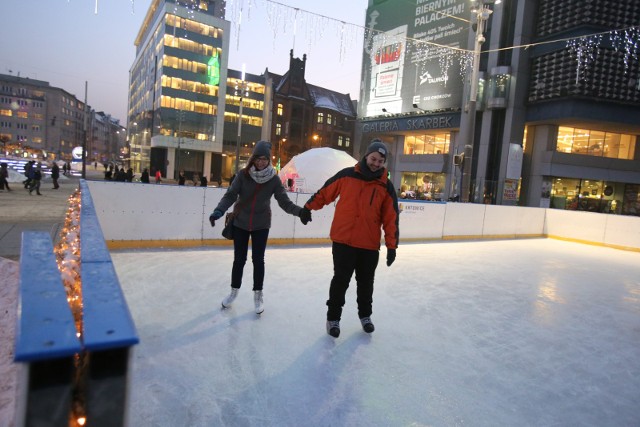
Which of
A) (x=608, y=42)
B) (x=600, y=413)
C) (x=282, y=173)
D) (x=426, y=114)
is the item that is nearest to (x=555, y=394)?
(x=600, y=413)

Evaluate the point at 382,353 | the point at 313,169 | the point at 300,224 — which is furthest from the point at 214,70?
the point at 382,353

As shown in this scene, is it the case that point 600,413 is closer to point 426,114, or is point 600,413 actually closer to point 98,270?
point 98,270

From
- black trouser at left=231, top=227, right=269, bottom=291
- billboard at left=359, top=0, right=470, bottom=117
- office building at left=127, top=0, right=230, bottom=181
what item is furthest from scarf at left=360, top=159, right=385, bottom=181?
office building at left=127, top=0, right=230, bottom=181

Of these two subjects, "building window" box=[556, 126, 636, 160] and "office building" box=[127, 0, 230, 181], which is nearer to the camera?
"building window" box=[556, 126, 636, 160]

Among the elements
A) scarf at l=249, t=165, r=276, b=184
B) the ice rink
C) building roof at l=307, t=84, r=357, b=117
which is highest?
building roof at l=307, t=84, r=357, b=117

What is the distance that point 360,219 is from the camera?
328cm

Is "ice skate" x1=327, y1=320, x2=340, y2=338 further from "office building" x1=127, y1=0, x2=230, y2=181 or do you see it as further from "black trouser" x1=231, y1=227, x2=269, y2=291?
"office building" x1=127, y1=0, x2=230, y2=181

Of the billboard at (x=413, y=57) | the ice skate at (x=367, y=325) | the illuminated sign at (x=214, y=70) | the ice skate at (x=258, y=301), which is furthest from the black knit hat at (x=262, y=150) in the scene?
the illuminated sign at (x=214, y=70)

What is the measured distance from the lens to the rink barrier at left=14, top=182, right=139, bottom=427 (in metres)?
0.70

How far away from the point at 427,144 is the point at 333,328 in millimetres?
25965

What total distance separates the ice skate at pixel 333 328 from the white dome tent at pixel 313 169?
51.7 feet

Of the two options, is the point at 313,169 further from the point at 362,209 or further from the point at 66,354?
the point at 66,354

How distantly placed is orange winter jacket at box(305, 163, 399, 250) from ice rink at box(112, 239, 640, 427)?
0.91 metres

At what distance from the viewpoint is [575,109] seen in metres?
19.0
